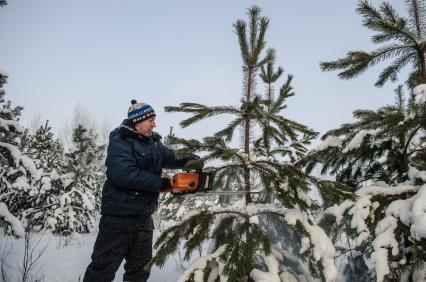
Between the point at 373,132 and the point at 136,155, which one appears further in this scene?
the point at 136,155

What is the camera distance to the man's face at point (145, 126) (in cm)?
373

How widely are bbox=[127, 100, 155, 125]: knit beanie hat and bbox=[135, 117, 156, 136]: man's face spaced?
0.13 feet

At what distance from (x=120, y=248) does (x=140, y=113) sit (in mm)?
1454

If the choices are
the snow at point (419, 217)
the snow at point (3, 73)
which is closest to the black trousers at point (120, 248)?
the snow at point (3, 73)

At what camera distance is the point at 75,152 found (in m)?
11.5

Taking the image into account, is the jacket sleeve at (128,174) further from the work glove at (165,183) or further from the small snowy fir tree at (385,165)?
the small snowy fir tree at (385,165)

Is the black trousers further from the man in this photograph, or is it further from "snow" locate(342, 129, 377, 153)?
"snow" locate(342, 129, 377, 153)

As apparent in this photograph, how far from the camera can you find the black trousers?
10.8ft

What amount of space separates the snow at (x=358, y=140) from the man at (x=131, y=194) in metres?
1.44

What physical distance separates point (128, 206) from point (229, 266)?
1.74m

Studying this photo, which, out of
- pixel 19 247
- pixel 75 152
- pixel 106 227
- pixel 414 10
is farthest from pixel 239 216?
pixel 75 152

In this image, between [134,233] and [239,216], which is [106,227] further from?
[239,216]

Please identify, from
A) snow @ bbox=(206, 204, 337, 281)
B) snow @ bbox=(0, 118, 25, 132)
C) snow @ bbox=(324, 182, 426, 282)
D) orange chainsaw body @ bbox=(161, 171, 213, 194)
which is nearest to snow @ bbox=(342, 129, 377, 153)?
snow @ bbox=(324, 182, 426, 282)

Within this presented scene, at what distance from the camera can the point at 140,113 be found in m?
3.69
